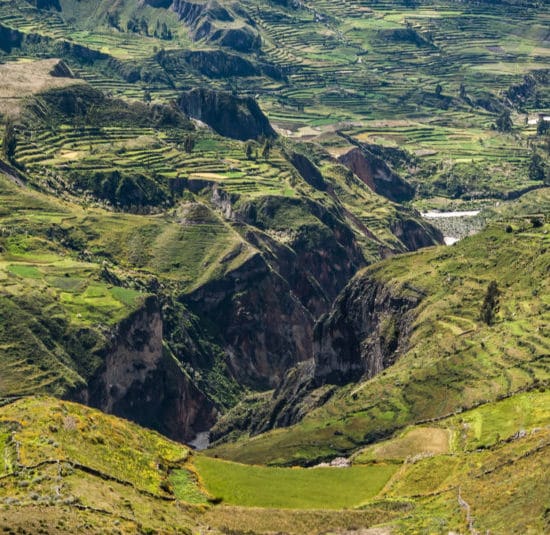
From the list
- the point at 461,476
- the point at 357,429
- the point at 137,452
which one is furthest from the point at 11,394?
the point at 461,476

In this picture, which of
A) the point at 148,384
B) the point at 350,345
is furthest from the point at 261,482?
the point at 148,384

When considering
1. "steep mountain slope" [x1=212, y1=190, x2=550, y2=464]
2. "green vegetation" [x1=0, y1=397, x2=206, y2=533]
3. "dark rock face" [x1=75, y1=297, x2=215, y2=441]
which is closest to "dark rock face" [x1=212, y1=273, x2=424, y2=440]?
"steep mountain slope" [x1=212, y1=190, x2=550, y2=464]

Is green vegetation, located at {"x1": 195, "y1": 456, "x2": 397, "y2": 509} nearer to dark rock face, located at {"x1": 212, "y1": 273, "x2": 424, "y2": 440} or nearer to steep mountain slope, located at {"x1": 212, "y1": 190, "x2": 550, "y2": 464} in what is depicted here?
steep mountain slope, located at {"x1": 212, "y1": 190, "x2": 550, "y2": 464}

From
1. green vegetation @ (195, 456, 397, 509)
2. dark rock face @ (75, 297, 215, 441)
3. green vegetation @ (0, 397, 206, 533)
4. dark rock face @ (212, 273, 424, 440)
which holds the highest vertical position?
green vegetation @ (0, 397, 206, 533)

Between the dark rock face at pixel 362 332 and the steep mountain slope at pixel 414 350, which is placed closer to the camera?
the steep mountain slope at pixel 414 350

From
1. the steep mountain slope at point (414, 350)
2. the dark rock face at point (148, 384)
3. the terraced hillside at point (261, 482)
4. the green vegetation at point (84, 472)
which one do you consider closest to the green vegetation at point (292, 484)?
the terraced hillside at point (261, 482)

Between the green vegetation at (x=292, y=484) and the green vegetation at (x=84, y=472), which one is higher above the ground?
the green vegetation at (x=84, y=472)

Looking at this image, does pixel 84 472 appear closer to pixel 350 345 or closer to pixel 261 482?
pixel 261 482

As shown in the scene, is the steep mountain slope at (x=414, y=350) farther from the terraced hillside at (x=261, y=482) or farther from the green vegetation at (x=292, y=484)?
the green vegetation at (x=292, y=484)
